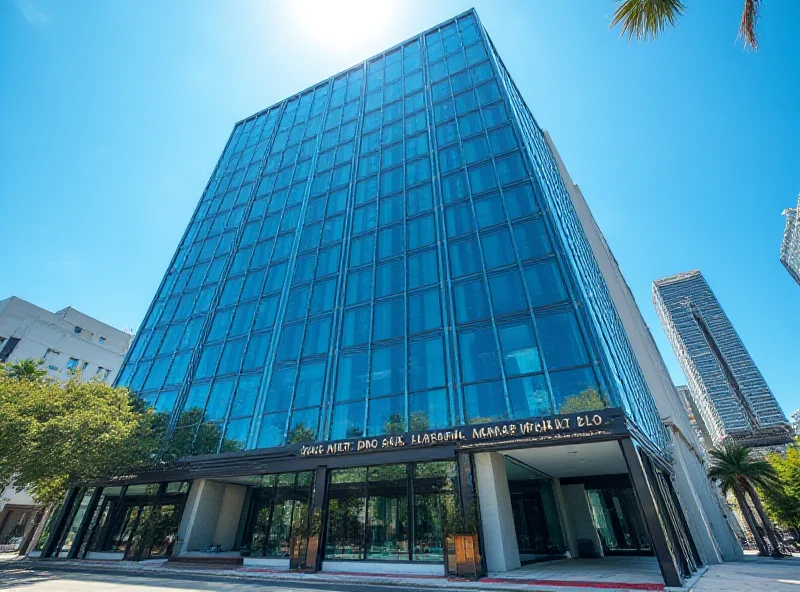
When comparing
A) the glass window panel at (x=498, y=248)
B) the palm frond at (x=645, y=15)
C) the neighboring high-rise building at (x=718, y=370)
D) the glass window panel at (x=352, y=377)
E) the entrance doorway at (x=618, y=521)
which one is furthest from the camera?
the neighboring high-rise building at (x=718, y=370)

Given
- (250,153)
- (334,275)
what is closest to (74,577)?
(334,275)

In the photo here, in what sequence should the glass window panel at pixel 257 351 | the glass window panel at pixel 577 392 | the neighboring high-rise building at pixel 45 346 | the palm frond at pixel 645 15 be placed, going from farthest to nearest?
the neighboring high-rise building at pixel 45 346
the glass window panel at pixel 257 351
the glass window panel at pixel 577 392
the palm frond at pixel 645 15

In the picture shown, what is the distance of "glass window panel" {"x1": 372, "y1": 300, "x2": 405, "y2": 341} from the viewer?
73.3ft

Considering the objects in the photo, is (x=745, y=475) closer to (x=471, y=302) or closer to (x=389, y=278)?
(x=471, y=302)

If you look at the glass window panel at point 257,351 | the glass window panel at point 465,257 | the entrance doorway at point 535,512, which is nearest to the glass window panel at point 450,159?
the glass window panel at point 465,257

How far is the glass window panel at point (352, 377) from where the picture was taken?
69.7 ft

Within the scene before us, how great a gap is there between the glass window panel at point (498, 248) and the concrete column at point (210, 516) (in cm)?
2151

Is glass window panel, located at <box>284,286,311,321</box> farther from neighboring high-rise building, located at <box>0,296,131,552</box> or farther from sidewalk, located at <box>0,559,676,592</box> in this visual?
neighboring high-rise building, located at <box>0,296,131,552</box>

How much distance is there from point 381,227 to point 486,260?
29.2 feet

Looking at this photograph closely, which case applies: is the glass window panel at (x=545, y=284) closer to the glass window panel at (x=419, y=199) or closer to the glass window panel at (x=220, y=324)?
the glass window panel at (x=419, y=199)

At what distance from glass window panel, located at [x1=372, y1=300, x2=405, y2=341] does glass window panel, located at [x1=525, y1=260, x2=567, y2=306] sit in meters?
7.26

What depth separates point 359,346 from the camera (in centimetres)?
2288

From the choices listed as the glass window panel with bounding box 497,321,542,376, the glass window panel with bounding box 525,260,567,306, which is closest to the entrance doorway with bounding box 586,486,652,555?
the glass window panel with bounding box 497,321,542,376

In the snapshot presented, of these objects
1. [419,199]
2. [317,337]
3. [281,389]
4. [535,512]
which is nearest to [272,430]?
[281,389]
